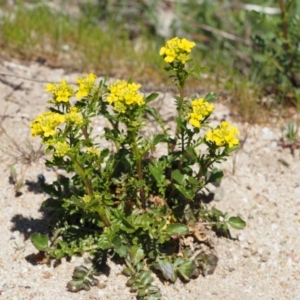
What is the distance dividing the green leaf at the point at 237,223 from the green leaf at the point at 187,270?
0.28 meters

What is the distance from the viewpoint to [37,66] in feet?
14.2

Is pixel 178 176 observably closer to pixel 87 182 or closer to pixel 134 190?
pixel 134 190

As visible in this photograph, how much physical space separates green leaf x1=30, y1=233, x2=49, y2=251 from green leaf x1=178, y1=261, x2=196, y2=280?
25.4 inches

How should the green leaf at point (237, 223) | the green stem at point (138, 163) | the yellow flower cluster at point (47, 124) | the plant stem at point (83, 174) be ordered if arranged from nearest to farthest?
the yellow flower cluster at point (47, 124) < the plant stem at point (83, 174) < the green stem at point (138, 163) < the green leaf at point (237, 223)

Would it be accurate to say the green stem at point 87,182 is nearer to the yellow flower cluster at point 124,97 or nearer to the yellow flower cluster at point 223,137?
the yellow flower cluster at point 124,97

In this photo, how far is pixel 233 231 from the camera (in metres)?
3.31

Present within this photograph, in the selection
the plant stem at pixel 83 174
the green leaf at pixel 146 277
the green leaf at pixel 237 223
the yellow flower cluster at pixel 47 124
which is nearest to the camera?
the yellow flower cluster at pixel 47 124

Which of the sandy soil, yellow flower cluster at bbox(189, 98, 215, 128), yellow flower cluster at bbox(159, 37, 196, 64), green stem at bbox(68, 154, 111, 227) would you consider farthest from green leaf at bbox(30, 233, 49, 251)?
yellow flower cluster at bbox(159, 37, 196, 64)

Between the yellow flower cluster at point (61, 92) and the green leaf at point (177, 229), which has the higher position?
the yellow flower cluster at point (61, 92)

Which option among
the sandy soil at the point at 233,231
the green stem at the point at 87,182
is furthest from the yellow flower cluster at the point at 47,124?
the sandy soil at the point at 233,231

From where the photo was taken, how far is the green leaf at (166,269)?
2938 millimetres

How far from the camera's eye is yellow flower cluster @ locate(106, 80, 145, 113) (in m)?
2.55

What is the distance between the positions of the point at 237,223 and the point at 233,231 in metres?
0.23

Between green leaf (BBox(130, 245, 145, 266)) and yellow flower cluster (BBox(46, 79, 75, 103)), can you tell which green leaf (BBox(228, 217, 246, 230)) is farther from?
yellow flower cluster (BBox(46, 79, 75, 103))
